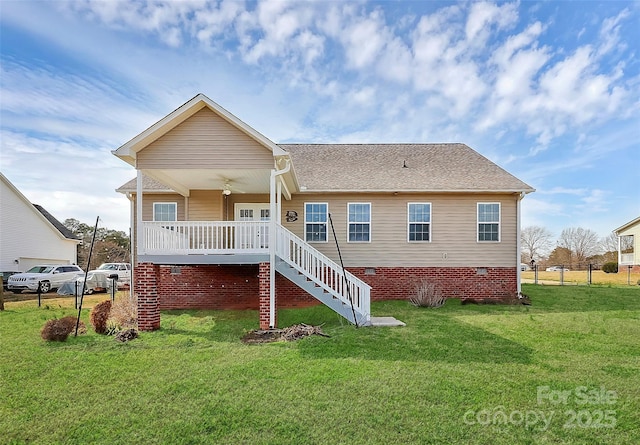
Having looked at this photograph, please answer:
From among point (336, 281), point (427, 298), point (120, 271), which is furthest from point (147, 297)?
point (120, 271)

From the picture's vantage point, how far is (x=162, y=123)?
8711 mm

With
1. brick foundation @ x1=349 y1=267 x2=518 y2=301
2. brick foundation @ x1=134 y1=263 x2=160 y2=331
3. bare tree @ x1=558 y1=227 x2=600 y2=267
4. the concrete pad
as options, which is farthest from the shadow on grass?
bare tree @ x1=558 y1=227 x2=600 y2=267

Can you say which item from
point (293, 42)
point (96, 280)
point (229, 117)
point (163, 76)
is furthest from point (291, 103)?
point (96, 280)

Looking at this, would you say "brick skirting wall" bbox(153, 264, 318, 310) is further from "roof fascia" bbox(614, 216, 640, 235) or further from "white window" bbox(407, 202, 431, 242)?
"roof fascia" bbox(614, 216, 640, 235)

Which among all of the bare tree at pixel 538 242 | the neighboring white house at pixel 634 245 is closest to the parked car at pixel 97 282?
the neighboring white house at pixel 634 245

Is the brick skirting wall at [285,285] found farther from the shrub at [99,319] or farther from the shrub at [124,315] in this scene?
the shrub at [99,319]

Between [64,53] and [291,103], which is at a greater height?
[64,53]

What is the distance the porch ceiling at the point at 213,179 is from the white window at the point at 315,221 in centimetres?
174

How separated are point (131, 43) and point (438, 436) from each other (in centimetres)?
1359

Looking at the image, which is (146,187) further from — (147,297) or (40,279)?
(40,279)

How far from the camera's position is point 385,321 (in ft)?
30.5

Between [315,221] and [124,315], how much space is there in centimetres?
677

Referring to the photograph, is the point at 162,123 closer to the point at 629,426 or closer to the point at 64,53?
the point at 64,53

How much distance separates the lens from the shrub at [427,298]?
11.8 m
